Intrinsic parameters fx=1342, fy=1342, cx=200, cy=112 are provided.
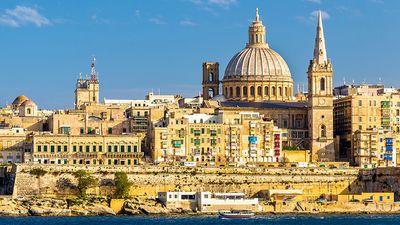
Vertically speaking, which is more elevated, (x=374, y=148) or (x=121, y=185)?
(x=374, y=148)

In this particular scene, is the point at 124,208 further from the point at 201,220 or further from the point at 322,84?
the point at 322,84

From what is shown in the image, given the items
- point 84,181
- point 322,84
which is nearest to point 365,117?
point 322,84

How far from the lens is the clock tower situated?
118 metres

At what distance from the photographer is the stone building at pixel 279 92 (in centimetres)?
11875

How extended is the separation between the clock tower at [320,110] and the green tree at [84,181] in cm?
2191

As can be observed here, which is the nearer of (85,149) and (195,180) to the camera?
(195,180)

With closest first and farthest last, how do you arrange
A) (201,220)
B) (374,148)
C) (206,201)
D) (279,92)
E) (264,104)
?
(201,220) → (206,201) → (374,148) → (264,104) → (279,92)

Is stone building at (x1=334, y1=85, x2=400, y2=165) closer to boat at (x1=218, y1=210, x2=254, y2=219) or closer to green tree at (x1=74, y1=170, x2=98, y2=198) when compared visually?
boat at (x1=218, y1=210, x2=254, y2=219)

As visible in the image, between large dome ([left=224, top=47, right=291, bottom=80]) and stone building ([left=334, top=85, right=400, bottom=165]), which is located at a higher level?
→ large dome ([left=224, top=47, right=291, bottom=80])

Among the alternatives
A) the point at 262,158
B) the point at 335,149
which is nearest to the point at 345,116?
the point at 335,149

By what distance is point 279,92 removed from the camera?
130m

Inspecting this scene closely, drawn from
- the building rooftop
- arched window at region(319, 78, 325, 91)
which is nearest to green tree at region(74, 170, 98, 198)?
the building rooftop

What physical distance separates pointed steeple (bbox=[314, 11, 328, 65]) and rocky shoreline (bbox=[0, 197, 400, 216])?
20.2 metres

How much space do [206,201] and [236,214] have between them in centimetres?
364
